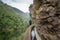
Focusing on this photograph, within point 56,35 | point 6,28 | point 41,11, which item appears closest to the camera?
point 56,35

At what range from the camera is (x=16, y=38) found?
2.89m

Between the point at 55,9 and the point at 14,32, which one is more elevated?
the point at 55,9

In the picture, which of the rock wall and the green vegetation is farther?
the green vegetation

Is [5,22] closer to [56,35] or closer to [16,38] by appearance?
[16,38]

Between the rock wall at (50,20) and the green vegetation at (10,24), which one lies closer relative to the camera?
the rock wall at (50,20)

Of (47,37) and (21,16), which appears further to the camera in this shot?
(21,16)

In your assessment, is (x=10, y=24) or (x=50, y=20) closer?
(x=50, y=20)

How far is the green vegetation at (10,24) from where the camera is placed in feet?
9.14

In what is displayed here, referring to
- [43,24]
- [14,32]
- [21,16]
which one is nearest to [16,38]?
[14,32]

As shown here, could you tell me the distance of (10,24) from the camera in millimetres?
2842

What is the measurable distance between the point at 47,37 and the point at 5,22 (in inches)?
74.6

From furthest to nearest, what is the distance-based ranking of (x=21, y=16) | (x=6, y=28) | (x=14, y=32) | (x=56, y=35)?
(x=21, y=16), (x=14, y=32), (x=6, y=28), (x=56, y=35)

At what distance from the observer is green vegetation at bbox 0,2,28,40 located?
2785 millimetres

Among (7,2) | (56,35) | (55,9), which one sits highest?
(7,2)
